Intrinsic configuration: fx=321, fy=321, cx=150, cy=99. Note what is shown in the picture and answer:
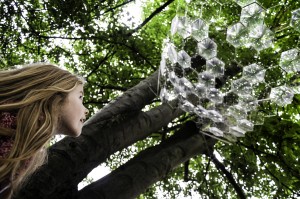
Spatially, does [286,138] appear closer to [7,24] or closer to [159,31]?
[159,31]

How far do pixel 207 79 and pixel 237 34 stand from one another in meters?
0.21

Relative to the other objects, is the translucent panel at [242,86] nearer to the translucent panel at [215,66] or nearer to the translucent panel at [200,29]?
the translucent panel at [215,66]

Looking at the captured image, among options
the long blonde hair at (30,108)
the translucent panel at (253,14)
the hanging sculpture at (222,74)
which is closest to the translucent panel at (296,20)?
the hanging sculpture at (222,74)

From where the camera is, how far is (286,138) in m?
2.87

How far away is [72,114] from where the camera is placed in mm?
1278

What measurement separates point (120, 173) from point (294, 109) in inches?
83.3

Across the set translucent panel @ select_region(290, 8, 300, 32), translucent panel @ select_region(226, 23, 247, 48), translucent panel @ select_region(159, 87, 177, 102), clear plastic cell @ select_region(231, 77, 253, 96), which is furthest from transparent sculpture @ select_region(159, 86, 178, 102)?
translucent panel @ select_region(290, 8, 300, 32)

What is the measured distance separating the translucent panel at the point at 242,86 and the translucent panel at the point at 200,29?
19cm

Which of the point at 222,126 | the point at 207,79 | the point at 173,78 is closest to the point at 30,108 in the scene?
the point at 173,78

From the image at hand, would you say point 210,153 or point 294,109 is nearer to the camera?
point 210,153

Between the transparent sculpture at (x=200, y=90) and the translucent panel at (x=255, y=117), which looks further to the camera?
the translucent panel at (x=255, y=117)

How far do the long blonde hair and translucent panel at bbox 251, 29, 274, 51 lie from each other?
2.33ft

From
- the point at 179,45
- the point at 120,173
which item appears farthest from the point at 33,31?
the point at 179,45

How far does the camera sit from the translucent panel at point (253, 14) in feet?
2.90
